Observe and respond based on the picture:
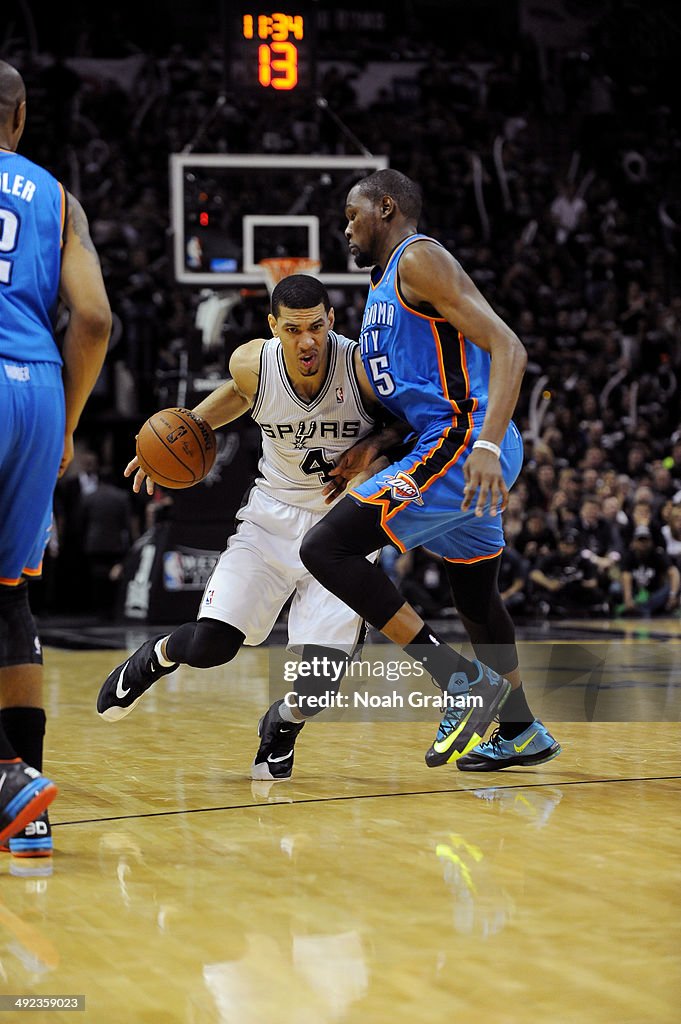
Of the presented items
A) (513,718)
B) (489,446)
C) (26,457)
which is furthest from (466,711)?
(26,457)

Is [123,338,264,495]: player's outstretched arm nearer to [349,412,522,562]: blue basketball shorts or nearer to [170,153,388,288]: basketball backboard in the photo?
[349,412,522,562]: blue basketball shorts

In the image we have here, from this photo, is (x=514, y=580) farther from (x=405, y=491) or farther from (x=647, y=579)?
(x=405, y=491)

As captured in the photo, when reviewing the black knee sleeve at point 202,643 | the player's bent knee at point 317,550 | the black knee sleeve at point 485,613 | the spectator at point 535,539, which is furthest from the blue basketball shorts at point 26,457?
the spectator at point 535,539

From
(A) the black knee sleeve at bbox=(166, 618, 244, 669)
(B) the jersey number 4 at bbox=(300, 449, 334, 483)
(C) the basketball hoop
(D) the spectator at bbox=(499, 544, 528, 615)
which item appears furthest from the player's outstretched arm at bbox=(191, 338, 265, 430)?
(D) the spectator at bbox=(499, 544, 528, 615)

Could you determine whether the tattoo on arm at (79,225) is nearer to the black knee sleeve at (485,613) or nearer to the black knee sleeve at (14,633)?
the black knee sleeve at (14,633)

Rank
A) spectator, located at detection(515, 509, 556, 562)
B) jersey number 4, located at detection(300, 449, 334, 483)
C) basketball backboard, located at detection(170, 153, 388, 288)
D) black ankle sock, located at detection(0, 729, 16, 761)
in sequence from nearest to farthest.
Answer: black ankle sock, located at detection(0, 729, 16, 761)
jersey number 4, located at detection(300, 449, 334, 483)
basketball backboard, located at detection(170, 153, 388, 288)
spectator, located at detection(515, 509, 556, 562)

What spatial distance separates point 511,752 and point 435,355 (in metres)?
1.38

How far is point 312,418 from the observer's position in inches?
178

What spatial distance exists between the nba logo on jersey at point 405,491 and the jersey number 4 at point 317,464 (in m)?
0.51

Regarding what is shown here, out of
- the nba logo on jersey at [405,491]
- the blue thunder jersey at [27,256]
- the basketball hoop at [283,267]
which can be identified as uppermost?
the basketball hoop at [283,267]

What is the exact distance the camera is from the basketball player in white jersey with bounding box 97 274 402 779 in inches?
173

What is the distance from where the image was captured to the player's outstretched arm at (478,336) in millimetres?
3957

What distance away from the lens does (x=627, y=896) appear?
2812mm

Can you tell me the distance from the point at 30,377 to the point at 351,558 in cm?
127
